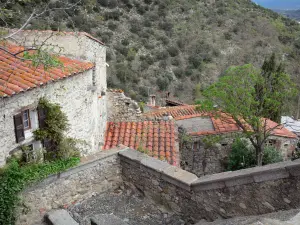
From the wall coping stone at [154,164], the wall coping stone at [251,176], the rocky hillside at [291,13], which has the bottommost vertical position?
the wall coping stone at [154,164]

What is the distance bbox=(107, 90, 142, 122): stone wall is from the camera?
35.0ft

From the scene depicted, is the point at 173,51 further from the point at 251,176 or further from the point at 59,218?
the point at 251,176

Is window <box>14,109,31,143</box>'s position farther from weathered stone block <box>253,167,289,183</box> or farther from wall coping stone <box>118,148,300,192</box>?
weathered stone block <box>253,167,289,183</box>

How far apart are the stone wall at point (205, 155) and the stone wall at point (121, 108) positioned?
178 inches

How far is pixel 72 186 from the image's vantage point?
562 cm

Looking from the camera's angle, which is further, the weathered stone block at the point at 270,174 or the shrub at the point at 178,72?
the shrub at the point at 178,72

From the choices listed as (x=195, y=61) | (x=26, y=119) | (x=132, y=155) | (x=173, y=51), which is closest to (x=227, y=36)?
(x=195, y=61)

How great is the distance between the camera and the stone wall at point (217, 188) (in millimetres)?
4047

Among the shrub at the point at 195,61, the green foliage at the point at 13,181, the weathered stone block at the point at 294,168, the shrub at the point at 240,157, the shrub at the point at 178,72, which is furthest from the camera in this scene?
the shrub at the point at 195,61

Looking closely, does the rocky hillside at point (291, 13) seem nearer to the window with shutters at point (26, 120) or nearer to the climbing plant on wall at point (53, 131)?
the climbing plant on wall at point (53, 131)

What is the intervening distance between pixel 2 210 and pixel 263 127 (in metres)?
A: 12.3

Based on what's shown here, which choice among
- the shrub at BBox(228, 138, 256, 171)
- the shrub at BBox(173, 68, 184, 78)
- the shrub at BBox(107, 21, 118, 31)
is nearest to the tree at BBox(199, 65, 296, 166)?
the shrub at BBox(228, 138, 256, 171)

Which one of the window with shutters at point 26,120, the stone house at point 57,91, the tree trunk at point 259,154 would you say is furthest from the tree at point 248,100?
the window with shutters at point 26,120

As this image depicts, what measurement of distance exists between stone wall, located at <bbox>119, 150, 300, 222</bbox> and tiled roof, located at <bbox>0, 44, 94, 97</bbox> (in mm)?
2173
